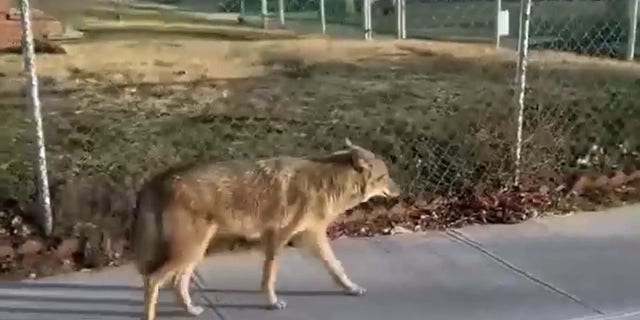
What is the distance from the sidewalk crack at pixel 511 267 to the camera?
5496mm

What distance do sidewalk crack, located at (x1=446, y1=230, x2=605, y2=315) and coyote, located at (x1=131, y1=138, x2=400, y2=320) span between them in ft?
2.45

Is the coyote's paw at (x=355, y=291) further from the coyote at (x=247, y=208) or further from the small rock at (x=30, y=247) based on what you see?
the small rock at (x=30, y=247)

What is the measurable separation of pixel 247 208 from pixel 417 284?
3.63ft

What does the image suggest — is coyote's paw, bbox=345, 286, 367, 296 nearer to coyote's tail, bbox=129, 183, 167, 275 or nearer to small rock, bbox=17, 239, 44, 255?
coyote's tail, bbox=129, 183, 167, 275

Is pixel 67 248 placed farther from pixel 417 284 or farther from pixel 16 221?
pixel 417 284

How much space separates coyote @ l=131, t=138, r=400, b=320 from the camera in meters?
5.04

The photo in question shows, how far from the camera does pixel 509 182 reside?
7.65 meters

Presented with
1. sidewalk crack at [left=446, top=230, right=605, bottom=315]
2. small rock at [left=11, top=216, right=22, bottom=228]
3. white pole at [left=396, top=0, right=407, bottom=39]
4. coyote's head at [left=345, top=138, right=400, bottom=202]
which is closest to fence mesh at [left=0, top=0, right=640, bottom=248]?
white pole at [left=396, top=0, right=407, bottom=39]

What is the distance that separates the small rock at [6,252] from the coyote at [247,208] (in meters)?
1.33

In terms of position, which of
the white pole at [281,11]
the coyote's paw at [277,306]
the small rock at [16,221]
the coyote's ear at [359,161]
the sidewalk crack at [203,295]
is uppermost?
the white pole at [281,11]

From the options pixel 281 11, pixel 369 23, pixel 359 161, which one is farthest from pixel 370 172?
pixel 369 23

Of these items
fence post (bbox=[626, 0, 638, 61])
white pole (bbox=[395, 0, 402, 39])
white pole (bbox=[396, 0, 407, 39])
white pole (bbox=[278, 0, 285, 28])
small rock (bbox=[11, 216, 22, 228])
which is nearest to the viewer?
small rock (bbox=[11, 216, 22, 228])

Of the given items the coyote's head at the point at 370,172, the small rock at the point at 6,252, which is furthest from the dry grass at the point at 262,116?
the coyote's head at the point at 370,172

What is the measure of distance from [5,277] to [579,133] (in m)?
4.67
